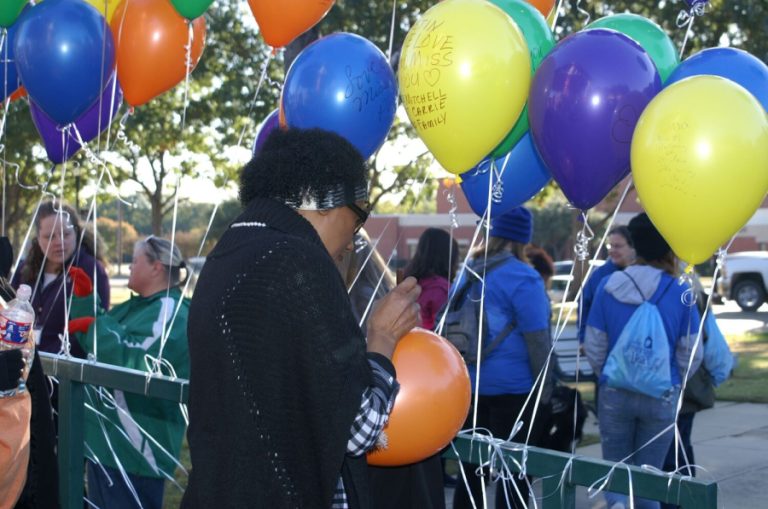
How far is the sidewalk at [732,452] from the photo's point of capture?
6008 millimetres

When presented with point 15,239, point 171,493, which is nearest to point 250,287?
point 171,493

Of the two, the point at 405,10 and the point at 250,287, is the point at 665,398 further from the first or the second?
the point at 405,10

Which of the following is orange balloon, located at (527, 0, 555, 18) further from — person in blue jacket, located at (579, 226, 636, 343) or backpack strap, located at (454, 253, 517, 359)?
person in blue jacket, located at (579, 226, 636, 343)

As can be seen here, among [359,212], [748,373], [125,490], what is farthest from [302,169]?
[748,373]

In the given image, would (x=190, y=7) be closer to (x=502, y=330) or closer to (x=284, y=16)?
(x=284, y=16)

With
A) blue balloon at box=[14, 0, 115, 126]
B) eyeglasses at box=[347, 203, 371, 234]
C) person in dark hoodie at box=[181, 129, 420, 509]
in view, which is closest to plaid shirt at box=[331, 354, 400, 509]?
person in dark hoodie at box=[181, 129, 420, 509]

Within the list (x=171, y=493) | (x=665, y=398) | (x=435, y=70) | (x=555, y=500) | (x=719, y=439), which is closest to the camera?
(x=555, y=500)

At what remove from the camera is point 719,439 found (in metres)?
7.71

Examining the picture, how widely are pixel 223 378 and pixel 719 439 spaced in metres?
6.38

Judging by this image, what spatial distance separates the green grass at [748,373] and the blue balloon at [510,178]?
664 centimetres

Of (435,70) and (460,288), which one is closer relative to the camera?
(435,70)

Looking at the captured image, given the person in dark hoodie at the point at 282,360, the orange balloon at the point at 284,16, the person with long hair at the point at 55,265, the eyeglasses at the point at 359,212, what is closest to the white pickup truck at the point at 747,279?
the person with long hair at the point at 55,265

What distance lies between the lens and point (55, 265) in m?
5.54

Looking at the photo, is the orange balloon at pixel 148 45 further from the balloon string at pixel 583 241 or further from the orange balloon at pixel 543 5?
the balloon string at pixel 583 241
